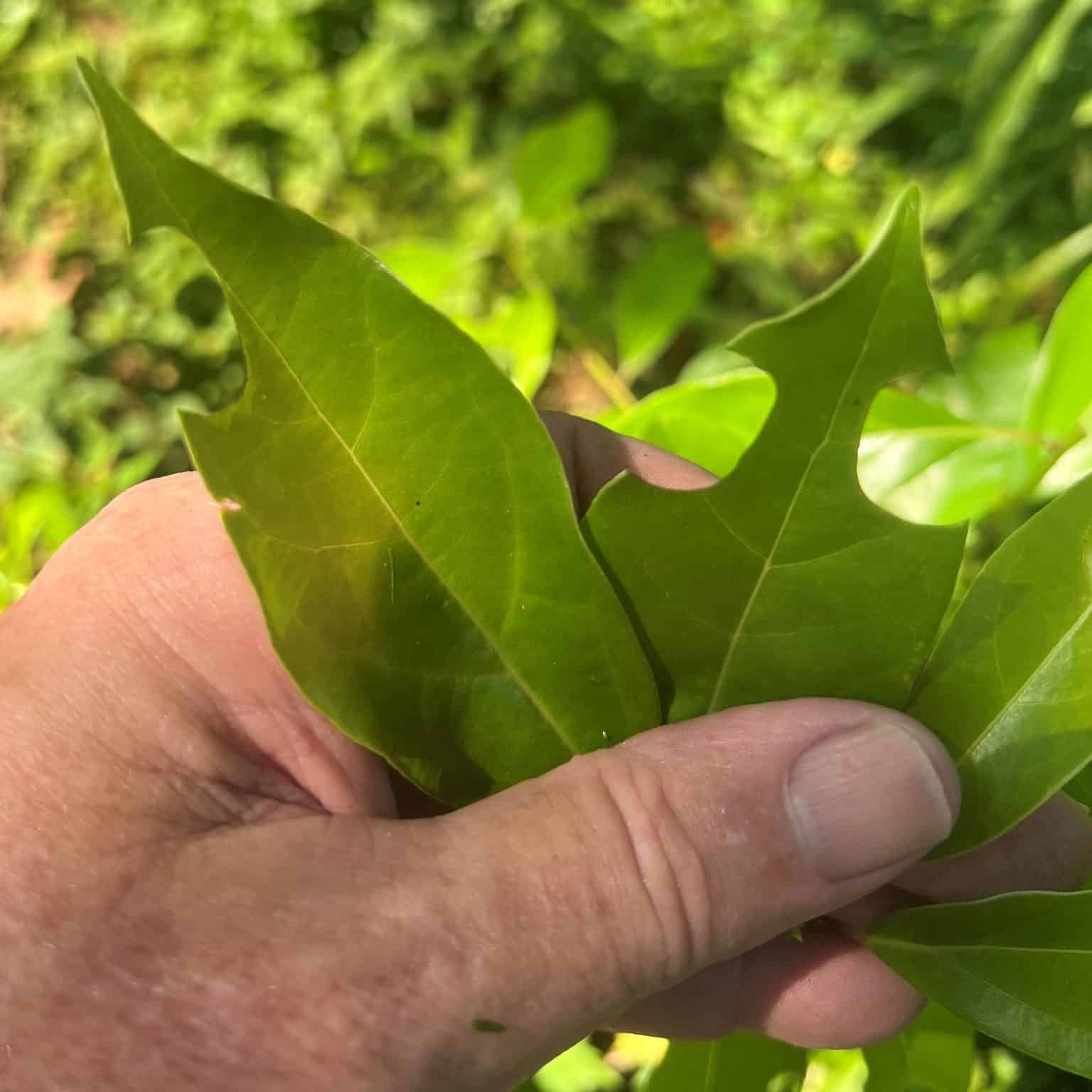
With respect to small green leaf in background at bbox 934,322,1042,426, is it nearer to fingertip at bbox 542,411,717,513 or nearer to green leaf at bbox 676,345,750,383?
green leaf at bbox 676,345,750,383

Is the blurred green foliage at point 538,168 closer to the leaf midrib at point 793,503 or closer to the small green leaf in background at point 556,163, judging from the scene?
the small green leaf in background at point 556,163

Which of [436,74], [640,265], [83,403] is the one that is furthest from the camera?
[436,74]

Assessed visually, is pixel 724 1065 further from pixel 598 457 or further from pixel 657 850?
pixel 598 457

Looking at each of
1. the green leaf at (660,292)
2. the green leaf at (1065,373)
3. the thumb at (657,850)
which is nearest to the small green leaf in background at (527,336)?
the green leaf at (660,292)

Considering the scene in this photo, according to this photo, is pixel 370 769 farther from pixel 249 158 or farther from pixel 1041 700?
pixel 249 158

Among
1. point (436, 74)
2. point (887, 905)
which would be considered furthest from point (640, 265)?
point (887, 905)

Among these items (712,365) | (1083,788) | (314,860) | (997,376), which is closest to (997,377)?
(997,376)

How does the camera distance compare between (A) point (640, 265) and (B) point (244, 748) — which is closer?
(B) point (244, 748)

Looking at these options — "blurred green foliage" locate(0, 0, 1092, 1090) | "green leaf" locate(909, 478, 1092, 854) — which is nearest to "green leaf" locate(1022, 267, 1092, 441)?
"blurred green foliage" locate(0, 0, 1092, 1090)
